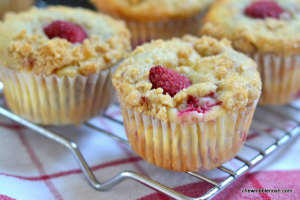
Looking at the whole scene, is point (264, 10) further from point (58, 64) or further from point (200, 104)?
point (58, 64)

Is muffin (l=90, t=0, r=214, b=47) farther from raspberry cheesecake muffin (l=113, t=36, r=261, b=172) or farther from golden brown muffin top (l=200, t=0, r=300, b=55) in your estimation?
raspberry cheesecake muffin (l=113, t=36, r=261, b=172)

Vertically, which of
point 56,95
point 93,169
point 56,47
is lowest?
point 93,169

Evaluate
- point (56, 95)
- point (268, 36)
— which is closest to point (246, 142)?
point (268, 36)

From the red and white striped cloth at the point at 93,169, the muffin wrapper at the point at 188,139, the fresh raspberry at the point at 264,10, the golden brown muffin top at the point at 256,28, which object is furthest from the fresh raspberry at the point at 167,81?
the fresh raspberry at the point at 264,10

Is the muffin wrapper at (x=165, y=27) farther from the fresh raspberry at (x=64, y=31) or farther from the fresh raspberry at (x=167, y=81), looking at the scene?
the fresh raspberry at (x=167, y=81)

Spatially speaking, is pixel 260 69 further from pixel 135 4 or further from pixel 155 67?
pixel 135 4

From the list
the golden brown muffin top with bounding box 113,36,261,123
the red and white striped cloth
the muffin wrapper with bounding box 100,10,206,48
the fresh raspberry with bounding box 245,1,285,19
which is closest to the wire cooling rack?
the red and white striped cloth
